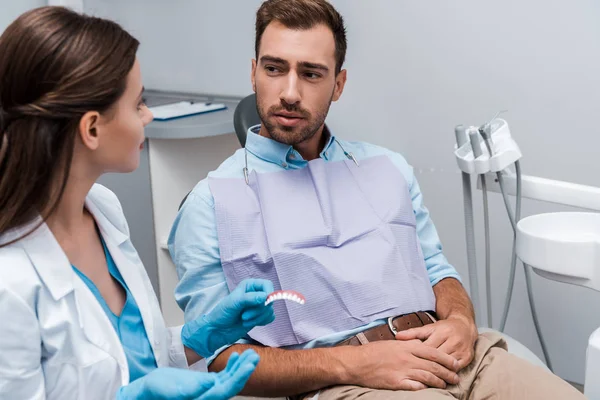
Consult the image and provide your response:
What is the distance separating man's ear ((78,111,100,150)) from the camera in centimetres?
109

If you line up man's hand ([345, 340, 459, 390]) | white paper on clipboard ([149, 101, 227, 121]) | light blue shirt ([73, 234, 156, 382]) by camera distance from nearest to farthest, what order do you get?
light blue shirt ([73, 234, 156, 382]), man's hand ([345, 340, 459, 390]), white paper on clipboard ([149, 101, 227, 121])

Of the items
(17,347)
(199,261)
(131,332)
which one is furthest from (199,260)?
(17,347)

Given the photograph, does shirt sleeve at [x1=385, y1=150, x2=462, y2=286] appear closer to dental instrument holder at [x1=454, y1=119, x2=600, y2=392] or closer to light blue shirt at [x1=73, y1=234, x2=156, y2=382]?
dental instrument holder at [x1=454, y1=119, x2=600, y2=392]

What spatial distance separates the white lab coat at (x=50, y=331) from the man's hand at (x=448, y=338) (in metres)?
0.60

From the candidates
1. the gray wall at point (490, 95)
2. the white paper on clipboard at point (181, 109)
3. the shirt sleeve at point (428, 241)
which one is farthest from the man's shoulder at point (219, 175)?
the white paper on clipboard at point (181, 109)

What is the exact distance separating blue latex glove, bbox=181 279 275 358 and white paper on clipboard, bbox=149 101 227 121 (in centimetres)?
132

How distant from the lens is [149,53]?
120 inches

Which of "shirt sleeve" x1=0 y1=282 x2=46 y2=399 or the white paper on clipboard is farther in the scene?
the white paper on clipboard

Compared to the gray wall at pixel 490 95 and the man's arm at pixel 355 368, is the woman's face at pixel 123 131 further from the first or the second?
the gray wall at pixel 490 95

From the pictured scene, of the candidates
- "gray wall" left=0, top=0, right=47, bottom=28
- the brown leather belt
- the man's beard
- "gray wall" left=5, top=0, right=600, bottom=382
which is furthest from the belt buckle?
"gray wall" left=0, top=0, right=47, bottom=28

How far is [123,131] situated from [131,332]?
1.09 feet

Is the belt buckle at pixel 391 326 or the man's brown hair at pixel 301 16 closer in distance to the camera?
the belt buckle at pixel 391 326

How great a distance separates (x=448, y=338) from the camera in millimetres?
1539

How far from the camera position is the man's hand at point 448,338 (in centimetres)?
152
